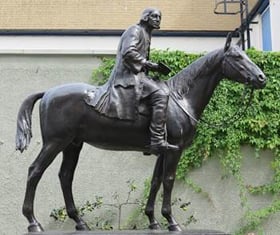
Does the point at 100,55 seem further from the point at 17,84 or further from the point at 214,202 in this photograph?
the point at 214,202

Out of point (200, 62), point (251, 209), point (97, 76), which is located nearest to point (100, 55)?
point (97, 76)

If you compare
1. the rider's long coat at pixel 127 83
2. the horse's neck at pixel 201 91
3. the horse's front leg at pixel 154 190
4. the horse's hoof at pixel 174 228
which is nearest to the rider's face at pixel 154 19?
the rider's long coat at pixel 127 83

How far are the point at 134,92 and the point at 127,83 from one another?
102 mm

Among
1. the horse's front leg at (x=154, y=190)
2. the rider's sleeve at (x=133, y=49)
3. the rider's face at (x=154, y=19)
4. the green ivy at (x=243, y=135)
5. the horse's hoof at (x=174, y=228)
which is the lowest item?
the green ivy at (x=243, y=135)

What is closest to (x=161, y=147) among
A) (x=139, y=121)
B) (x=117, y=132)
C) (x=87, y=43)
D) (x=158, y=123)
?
(x=158, y=123)

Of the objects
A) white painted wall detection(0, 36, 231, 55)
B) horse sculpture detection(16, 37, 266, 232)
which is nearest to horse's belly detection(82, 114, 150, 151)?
horse sculpture detection(16, 37, 266, 232)

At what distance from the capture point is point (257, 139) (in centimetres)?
834

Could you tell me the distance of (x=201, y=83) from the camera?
5109 millimetres

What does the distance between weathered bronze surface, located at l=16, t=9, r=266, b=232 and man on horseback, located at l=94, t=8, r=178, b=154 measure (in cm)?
5

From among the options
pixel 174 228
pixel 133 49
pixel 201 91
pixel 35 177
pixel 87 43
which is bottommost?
pixel 87 43

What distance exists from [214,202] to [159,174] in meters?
3.32

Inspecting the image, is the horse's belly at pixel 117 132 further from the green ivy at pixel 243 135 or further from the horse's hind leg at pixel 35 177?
the green ivy at pixel 243 135

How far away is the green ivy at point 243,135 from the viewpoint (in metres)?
8.28

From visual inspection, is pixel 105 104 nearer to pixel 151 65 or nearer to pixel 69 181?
pixel 151 65
